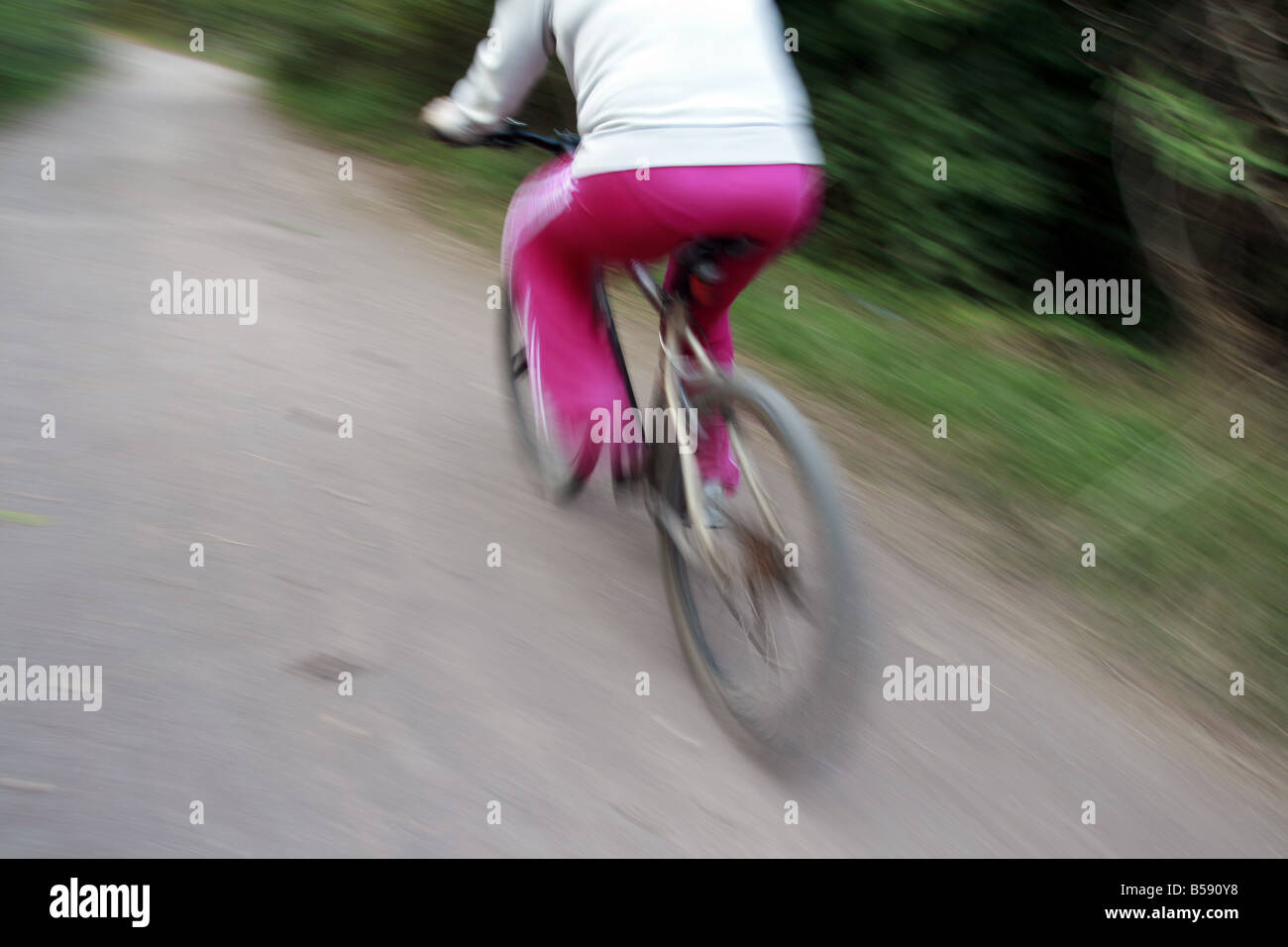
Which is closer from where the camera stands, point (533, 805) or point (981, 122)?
point (533, 805)

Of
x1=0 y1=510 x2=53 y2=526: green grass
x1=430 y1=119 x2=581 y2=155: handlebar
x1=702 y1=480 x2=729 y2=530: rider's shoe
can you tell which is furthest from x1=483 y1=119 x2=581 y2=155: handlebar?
x1=0 y1=510 x2=53 y2=526: green grass

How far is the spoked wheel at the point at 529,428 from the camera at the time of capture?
435 cm

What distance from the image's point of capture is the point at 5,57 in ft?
34.1

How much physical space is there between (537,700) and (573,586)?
666 millimetres

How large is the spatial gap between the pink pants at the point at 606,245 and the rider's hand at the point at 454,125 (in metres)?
0.22

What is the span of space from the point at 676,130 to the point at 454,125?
980 millimetres

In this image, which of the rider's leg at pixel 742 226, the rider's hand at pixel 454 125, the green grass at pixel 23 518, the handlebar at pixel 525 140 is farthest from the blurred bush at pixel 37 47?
the rider's leg at pixel 742 226

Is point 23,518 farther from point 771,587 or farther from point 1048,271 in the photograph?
point 1048,271

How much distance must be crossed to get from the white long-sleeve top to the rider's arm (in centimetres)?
24

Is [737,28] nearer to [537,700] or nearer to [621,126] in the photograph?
[621,126]

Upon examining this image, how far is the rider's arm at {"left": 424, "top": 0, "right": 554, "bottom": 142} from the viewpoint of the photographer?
11.7ft

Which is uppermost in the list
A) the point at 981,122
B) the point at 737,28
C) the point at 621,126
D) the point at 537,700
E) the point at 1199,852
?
the point at 981,122

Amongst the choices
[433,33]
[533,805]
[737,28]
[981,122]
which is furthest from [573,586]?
[433,33]

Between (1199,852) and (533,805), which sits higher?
(533,805)
